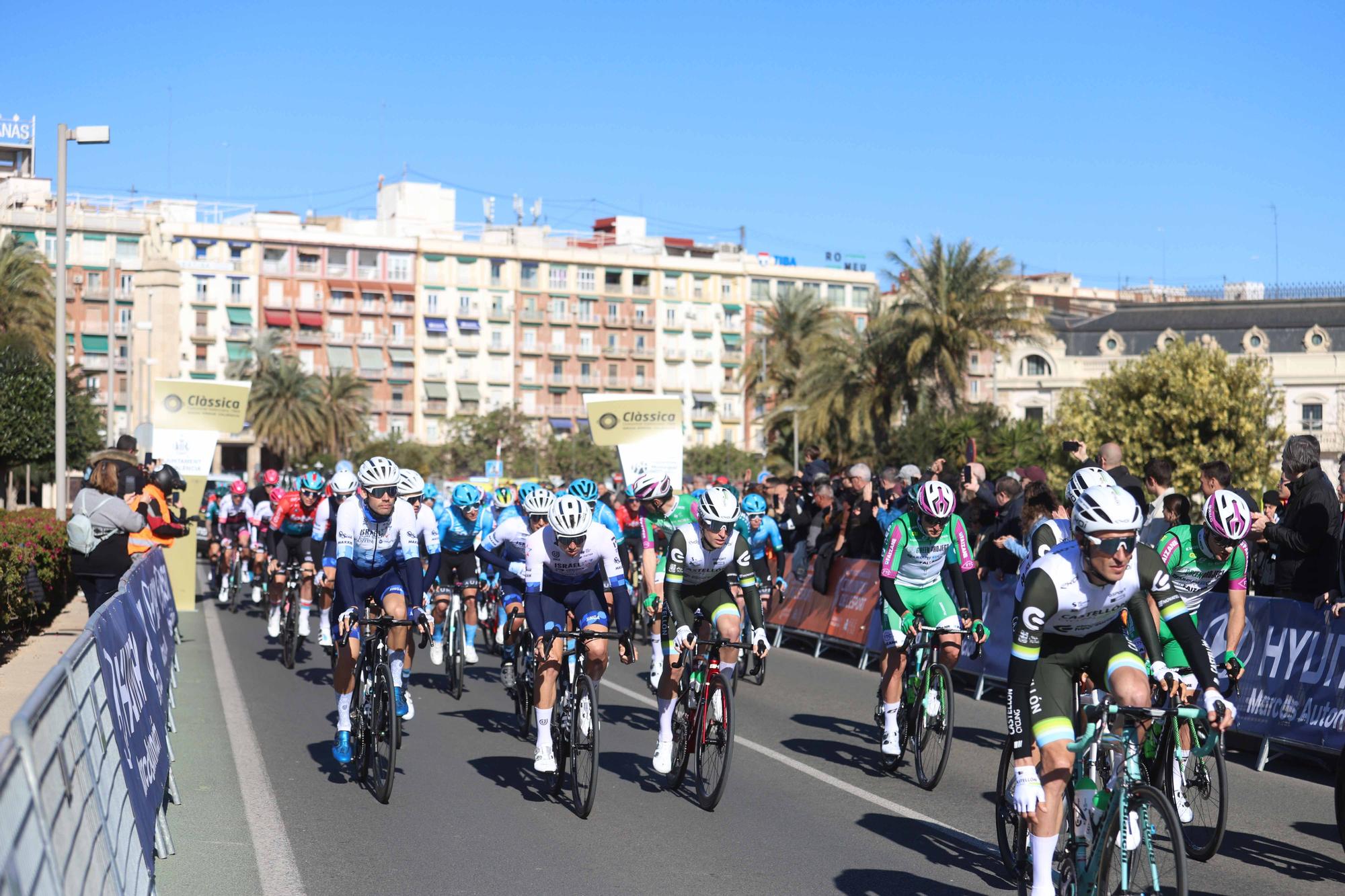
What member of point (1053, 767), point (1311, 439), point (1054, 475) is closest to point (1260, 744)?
point (1311, 439)

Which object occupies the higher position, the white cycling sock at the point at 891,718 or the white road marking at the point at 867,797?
the white cycling sock at the point at 891,718

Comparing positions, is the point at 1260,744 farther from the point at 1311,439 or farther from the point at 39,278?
the point at 39,278

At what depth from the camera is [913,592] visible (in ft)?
34.7

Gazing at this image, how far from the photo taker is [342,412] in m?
88.9

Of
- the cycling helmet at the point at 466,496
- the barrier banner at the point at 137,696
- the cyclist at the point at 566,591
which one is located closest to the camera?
the barrier banner at the point at 137,696

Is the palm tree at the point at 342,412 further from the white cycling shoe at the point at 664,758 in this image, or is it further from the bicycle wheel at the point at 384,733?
the white cycling shoe at the point at 664,758

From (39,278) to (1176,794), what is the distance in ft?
172

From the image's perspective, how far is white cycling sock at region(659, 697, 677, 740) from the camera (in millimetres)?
9867

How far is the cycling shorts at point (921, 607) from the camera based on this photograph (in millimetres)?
10492

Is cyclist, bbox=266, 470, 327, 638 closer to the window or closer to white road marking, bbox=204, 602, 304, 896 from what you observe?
white road marking, bbox=204, 602, 304, 896

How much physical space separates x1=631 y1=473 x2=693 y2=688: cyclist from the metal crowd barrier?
4586 millimetres

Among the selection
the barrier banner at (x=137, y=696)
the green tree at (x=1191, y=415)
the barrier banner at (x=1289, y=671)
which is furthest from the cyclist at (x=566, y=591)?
the green tree at (x=1191, y=415)

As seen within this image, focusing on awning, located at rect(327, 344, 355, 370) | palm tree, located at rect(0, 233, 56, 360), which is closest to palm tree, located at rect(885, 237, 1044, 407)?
palm tree, located at rect(0, 233, 56, 360)

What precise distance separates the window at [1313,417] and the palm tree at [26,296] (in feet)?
204
